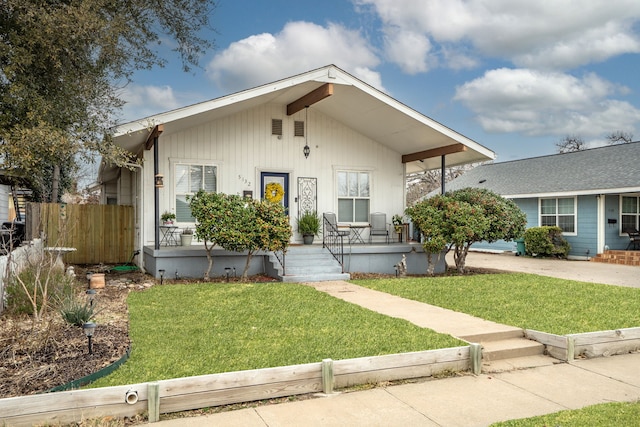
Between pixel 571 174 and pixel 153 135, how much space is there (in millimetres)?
15760

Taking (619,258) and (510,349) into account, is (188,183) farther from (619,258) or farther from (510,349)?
(619,258)

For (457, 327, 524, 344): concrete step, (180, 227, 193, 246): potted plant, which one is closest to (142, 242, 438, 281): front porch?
(180, 227, 193, 246): potted plant

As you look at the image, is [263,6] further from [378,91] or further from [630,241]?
[630,241]

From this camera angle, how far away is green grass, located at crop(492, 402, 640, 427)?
11.3ft

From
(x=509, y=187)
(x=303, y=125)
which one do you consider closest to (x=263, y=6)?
(x=303, y=125)

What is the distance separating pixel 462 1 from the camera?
12.4m

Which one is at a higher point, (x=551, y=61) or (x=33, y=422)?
(x=551, y=61)

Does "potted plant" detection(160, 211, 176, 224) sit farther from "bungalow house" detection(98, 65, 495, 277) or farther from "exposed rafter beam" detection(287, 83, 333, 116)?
"exposed rafter beam" detection(287, 83, 333, 116)

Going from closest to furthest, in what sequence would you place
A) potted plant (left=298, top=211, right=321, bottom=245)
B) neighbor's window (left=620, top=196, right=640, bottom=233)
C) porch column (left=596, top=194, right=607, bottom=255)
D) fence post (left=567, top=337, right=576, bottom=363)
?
1. fence post (left=567, top=337, right=576, bottom=363)
2. potted plant (left=298, top=211, right=321, bottom=245)
3. porch column (left=596, top=194, right=607, bottom=255)
4. neighbor's window (left=620, top=196, right=640, bottom=233)

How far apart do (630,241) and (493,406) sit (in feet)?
52.7

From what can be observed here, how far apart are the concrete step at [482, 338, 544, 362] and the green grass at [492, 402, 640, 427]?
1.40 meters

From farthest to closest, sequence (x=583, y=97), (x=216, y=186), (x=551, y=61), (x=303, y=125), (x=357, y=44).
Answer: (x=583, y=97), (x=551, y=61), (x=357, y=44), (x=303, y=125), (x=216, y=186)

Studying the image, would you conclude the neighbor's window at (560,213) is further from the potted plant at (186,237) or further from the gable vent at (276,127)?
the potted plant at (186,237)

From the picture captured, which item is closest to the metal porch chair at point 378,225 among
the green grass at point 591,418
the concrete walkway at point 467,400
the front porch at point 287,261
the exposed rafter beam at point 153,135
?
the front porch at point 287,261
